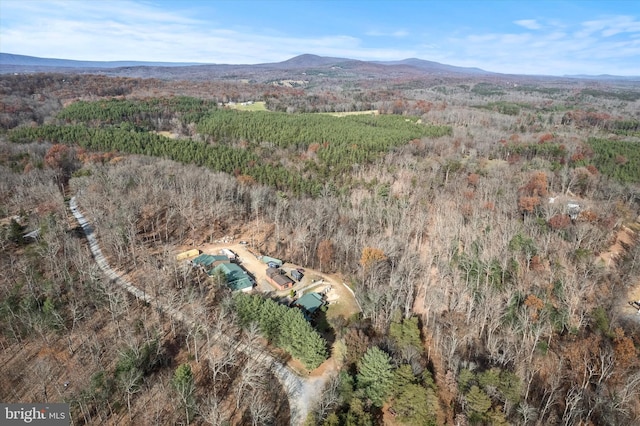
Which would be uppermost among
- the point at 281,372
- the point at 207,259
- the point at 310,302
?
the point at 207,259

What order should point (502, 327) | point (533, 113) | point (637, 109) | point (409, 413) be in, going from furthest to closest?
1. point (637, 109)
2. point (533, 113)
3. point (502, 327)
4. point (409, 413)

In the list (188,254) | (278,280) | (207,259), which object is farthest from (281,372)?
(188,254)

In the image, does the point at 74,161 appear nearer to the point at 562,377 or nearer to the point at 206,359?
the point at 206,359

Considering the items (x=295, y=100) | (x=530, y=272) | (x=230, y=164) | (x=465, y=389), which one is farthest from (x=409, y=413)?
(x=295, y=100)

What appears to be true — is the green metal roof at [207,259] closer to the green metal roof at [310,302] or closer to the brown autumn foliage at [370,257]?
the green metal roof at [310,302]

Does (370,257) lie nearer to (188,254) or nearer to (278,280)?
(278,280)
